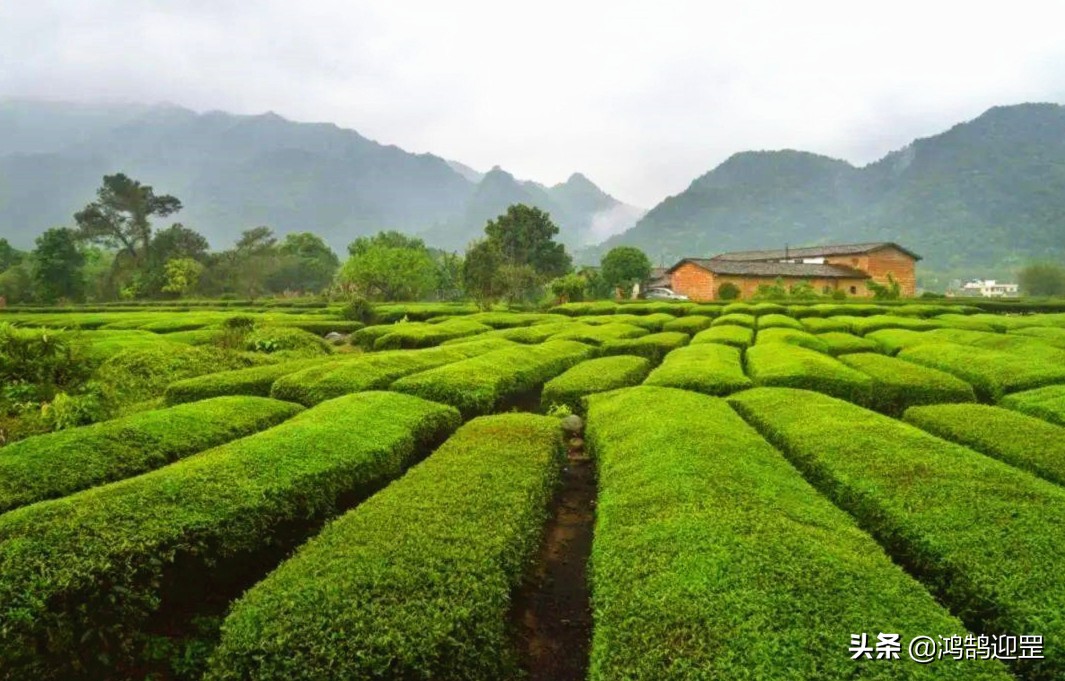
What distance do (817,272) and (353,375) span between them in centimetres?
5580

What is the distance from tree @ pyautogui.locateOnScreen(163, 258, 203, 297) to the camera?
61656mm

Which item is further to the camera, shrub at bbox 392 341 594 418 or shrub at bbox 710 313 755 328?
shrub at bbox 710 313 755 328

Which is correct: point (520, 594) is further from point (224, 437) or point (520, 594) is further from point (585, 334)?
point (585, 334)

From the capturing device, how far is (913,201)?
139125 mm

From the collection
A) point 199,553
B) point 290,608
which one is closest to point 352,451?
point 199,553

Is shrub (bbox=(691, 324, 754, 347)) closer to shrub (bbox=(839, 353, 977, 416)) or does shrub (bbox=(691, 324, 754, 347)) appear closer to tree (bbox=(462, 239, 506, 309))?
shrub (bbox=(839, 353, 977, 416))

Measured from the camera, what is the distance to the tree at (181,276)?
6166 cm

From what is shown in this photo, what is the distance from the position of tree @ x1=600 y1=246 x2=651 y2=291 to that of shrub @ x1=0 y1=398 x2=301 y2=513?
5755 cm

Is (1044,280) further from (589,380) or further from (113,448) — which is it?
(113,448)

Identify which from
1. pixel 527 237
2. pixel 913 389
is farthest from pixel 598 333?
pixel 527 237

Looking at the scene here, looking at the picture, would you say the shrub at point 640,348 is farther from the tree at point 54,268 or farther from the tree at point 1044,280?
the tree at point 1044,280

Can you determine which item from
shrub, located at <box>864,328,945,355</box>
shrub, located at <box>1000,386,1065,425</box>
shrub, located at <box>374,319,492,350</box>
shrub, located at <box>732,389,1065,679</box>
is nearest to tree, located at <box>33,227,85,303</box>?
shrub, located at <box>374,319,492,350</box>

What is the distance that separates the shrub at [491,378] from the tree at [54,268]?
57.5 meters

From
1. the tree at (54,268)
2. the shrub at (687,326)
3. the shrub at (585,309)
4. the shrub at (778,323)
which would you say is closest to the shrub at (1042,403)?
the shrub at (778,323)
